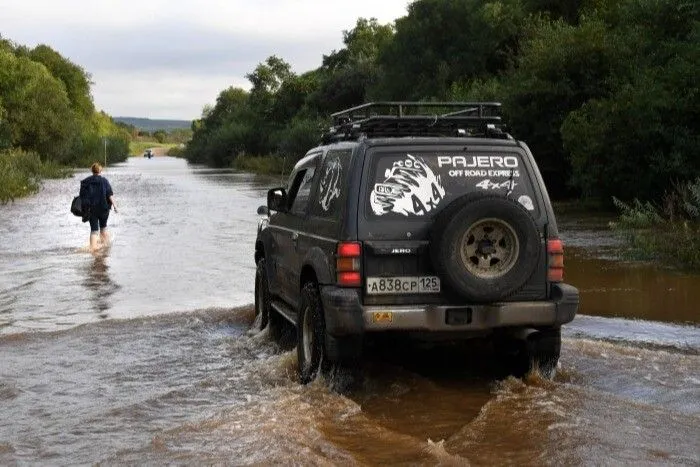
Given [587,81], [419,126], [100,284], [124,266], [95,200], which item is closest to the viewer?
[419,126]

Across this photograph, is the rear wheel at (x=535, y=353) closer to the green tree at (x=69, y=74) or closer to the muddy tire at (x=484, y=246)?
the muddy tire at (x=484, y=246)

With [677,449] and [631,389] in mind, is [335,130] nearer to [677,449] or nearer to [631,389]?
[631,389]

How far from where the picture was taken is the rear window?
270 inches

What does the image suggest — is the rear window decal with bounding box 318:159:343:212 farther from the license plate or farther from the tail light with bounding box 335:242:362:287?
the license plate

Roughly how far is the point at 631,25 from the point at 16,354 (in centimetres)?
2191

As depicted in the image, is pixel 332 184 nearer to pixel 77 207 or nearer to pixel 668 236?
pixel 668 236

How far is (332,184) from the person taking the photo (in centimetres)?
741

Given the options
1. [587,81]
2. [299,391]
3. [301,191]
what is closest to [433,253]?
[299,391]

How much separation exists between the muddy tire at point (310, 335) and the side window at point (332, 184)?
614 millimetres

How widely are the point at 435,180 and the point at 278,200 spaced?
2330mm

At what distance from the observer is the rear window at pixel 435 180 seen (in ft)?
22.5

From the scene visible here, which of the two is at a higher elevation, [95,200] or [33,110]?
[33,110]

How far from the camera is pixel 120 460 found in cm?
568

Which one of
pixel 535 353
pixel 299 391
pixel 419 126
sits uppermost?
pixel 419 126
